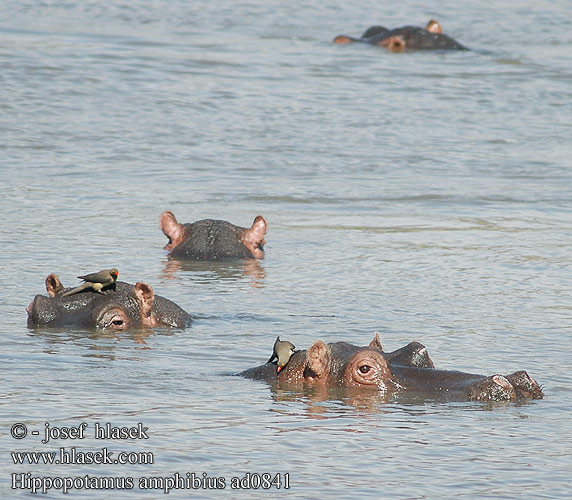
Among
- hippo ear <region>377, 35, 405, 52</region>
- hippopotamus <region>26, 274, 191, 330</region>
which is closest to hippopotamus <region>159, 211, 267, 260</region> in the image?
hippopotamus <region>26, 274, 191, 330</region>

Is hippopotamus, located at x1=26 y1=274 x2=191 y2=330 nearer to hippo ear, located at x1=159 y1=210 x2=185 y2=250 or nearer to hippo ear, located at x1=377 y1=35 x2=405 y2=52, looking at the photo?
hippo ear, located at x1=159 y1=210 x2=185 y2=250

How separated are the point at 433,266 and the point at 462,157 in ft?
19.2

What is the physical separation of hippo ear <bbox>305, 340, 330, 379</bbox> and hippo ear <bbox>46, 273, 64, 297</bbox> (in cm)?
203

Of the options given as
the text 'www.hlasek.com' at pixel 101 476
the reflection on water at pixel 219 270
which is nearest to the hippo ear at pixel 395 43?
the reflection on water at pixel 219 270

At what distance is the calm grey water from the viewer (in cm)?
595

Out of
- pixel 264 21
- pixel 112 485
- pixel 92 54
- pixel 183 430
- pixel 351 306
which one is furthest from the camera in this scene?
pixel 264 21

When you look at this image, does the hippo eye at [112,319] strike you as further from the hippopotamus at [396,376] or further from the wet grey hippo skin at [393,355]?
the hippopotamus at [396,376]

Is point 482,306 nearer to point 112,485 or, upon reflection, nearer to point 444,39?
point 112,485

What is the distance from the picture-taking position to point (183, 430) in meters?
6.08

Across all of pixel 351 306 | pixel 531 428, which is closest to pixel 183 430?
pixel 531 428

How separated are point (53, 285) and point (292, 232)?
13.9 feet

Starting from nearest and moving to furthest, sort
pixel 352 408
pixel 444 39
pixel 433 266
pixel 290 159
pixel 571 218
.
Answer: pixel 352 408 < pixel 433 266 < pixel 571 218 < pixel 290 159 < pixel 444 39

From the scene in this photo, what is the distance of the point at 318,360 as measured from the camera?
6.75 m

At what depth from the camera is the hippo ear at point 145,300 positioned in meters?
8.16
